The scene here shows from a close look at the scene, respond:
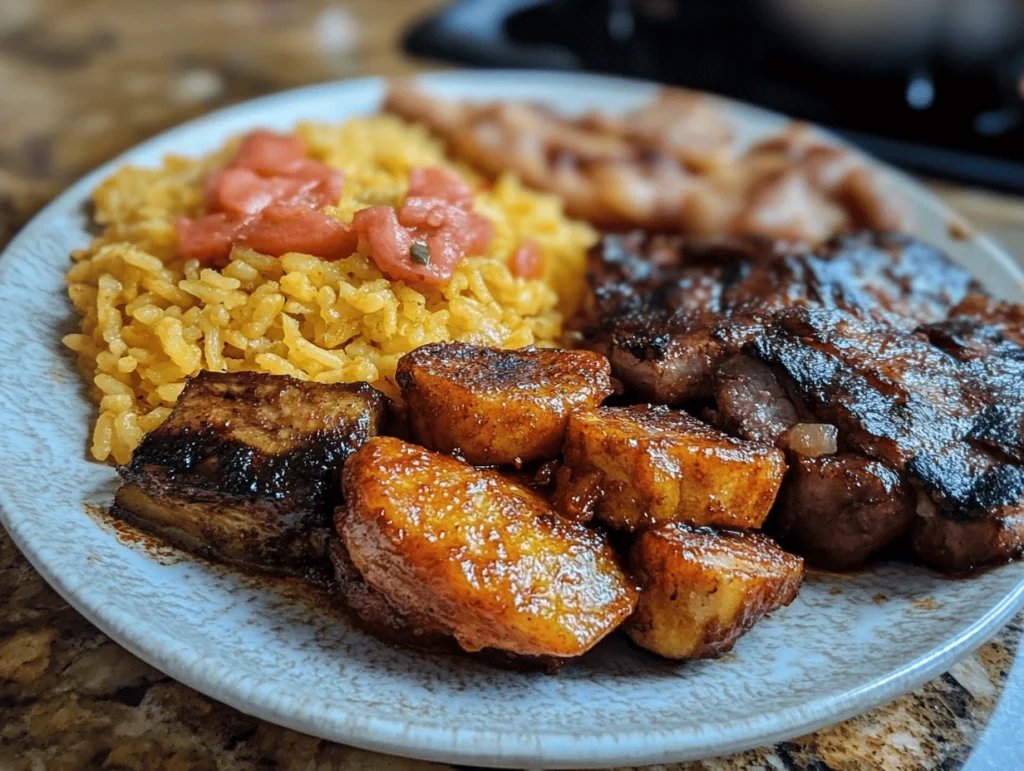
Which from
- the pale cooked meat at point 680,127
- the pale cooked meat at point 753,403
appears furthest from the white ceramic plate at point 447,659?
the pale cooked meat at point 680,127

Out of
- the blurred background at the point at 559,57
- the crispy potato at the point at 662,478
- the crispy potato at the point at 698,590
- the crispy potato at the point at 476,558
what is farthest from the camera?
the blurred background at the point at 559,57

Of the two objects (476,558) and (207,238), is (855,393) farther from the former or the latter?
(207,238)

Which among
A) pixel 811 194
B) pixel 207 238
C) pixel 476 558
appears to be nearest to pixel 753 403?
pixel 476 558

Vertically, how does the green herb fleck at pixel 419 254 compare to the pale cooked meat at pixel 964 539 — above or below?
above

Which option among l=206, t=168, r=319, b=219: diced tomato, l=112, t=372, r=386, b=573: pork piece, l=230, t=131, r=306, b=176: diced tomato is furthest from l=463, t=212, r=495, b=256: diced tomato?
l=112, t=372, r=386, b=573: pork piece

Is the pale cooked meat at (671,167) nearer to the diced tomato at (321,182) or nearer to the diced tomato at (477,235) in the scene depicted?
the diced tomato at (477,235)
